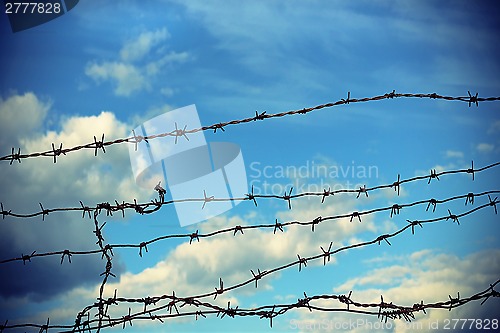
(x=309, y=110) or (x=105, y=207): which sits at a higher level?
(x=309, y=110)

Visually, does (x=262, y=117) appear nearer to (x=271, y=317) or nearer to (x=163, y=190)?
(x=163, y=190)

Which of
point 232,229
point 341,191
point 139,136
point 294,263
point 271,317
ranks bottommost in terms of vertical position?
point 271,317

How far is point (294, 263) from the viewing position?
4652mm

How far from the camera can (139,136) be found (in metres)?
4.91

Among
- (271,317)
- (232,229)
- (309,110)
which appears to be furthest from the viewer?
(309,110)

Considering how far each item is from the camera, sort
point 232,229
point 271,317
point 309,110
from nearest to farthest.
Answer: point 271,317
point 232,229
point 309,110

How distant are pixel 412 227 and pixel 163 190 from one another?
1962mm

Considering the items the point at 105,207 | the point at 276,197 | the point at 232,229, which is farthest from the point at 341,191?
the point at 105,207

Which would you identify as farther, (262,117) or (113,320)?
(262,117)

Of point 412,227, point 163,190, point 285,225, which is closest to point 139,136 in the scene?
point 163,190

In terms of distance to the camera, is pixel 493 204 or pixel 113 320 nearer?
pixel 113 320

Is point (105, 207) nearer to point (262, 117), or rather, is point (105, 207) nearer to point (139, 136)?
point (139, 136)

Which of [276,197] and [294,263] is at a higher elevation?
[276,197]

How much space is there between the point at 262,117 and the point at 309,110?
0.40 meters
